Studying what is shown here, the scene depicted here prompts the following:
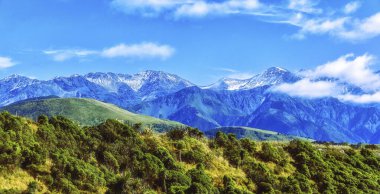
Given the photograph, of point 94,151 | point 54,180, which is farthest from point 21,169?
point 94,151

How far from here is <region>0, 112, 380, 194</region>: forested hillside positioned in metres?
43.2

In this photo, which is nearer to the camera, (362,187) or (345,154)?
(362,187)

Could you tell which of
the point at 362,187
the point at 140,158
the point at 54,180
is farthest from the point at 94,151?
the point at 362,187

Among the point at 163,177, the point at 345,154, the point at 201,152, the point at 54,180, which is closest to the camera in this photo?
the point at 54,180

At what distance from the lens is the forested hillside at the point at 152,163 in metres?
43.2

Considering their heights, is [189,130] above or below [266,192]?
above

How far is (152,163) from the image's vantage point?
5156 cm

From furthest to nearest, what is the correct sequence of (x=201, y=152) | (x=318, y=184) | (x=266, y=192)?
1. (x=318, y=184)
2. (x=201, y=152)
3. (x=266, y=192)

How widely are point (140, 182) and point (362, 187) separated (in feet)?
123

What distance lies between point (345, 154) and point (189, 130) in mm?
29901

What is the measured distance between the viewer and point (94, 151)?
5159cm

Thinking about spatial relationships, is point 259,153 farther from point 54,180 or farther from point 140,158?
point 54,180

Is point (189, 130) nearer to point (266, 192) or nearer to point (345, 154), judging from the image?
point (266, 192)

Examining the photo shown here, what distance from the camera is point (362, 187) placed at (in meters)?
69.4
